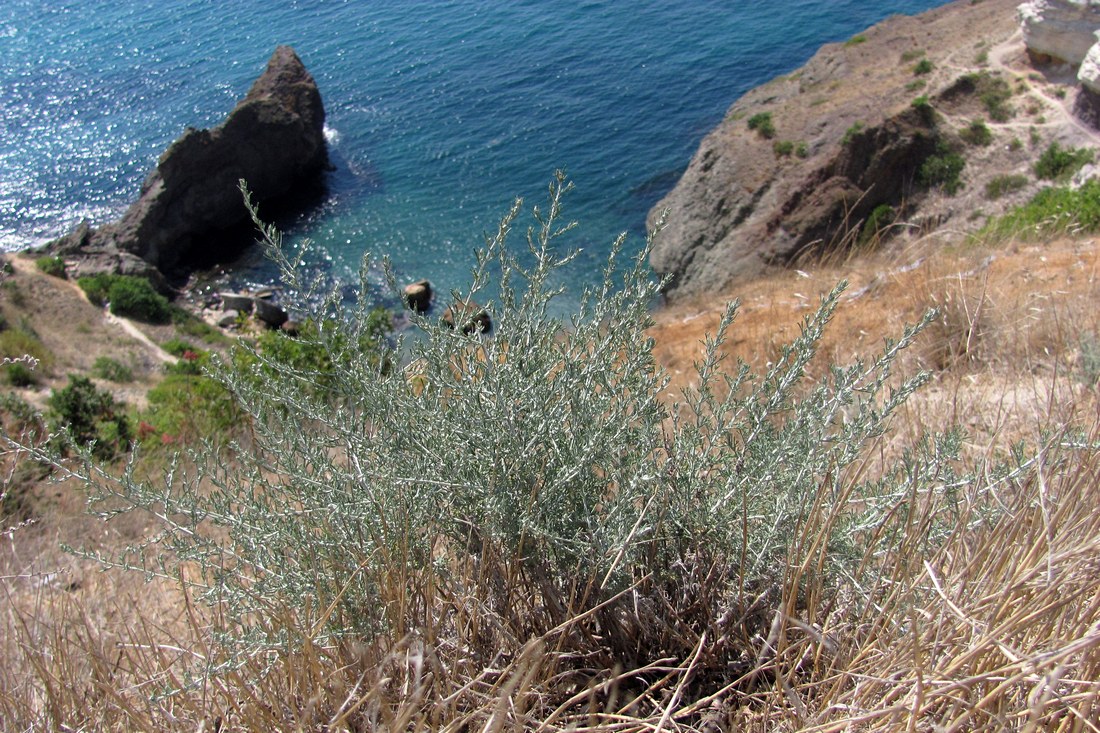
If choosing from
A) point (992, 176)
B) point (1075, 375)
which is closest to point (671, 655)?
point (1075, 375)

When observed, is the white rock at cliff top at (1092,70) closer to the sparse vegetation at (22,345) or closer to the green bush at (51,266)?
the sparse vegetation at (22,345)

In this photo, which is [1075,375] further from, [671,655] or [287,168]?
[287,168]

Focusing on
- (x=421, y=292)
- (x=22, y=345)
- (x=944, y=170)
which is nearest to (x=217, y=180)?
(x=22, y=345)

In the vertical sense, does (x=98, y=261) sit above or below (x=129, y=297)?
above

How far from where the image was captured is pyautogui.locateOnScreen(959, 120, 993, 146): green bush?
22.2 meters

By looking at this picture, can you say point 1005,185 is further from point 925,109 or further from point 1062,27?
point 1062,27

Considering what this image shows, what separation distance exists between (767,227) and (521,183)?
9.59 m

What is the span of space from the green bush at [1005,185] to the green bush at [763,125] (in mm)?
6252

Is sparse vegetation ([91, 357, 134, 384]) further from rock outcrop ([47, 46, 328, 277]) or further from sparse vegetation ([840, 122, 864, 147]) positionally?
sparse vegetation ([840, 122, 864, 147])

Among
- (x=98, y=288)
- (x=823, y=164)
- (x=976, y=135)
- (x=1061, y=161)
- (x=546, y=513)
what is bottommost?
(x=1061, y=161)

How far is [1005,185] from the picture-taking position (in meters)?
20.8

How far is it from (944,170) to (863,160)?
6.96 feet

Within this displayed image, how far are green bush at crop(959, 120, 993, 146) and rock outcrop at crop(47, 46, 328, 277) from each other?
23.0 meters

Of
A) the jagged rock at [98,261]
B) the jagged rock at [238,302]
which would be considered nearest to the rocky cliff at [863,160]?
the jagged rock at [238,302]
